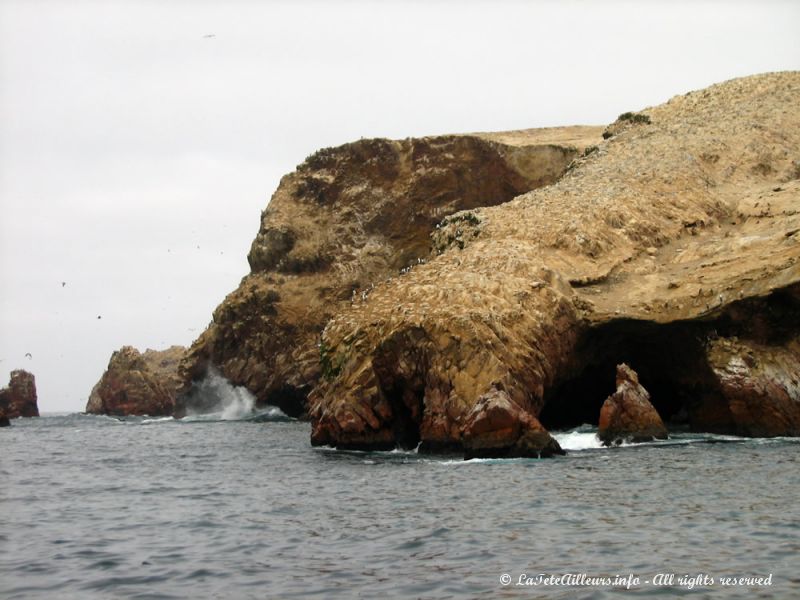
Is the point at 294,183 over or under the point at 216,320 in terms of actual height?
over

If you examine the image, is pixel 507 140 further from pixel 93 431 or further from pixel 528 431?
pixel 528 431

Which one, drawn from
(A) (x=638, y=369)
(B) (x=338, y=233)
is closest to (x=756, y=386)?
(A) (x=638, y=369)

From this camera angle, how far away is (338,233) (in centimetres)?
8850

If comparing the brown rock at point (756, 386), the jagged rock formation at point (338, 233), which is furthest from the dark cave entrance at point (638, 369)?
the jagged rock formation at point (338, 233)

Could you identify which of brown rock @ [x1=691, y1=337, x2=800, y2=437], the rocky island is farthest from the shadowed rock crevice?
the rocky island

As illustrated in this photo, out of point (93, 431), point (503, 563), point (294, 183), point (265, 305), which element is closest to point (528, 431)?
point (503, 563)

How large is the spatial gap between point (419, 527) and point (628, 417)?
19.2 meters

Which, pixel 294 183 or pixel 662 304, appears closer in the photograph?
pixel 662 304

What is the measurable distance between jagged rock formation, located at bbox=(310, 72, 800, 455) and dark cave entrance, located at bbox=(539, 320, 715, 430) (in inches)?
3.5

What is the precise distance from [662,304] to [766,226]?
10297mm

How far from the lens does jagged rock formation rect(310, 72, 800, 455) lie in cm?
4062

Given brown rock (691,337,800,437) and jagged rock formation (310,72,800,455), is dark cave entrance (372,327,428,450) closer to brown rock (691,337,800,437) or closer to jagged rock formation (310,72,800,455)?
jagged rock formation (310,72,800,455)

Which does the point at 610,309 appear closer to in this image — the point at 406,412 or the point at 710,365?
the point at 710,365

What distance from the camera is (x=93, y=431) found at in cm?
7069
